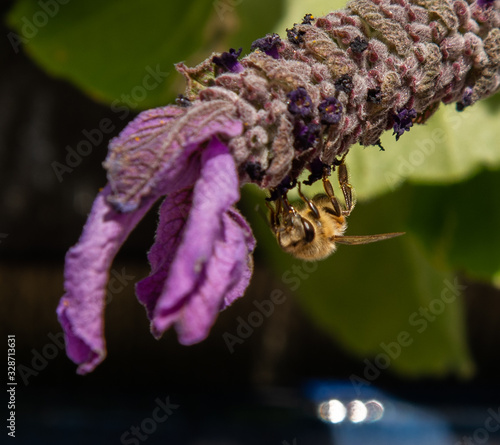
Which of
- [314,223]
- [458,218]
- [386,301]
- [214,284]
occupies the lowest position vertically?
[386,301]

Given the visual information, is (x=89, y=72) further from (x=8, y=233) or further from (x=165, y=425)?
(x=165, y=425)

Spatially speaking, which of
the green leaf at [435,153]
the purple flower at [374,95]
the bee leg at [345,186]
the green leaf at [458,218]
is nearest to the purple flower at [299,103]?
the purple flower at [374,95]

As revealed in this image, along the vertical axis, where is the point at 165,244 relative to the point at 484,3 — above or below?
below

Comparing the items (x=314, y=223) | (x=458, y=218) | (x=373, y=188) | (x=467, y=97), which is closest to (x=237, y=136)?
(x=314, y=223)

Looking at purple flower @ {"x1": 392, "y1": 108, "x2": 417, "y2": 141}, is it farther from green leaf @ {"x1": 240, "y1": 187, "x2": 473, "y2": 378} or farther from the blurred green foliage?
green leaf @ {"x1": 240, "y1": 187, "x2": 473, "y2": 378}

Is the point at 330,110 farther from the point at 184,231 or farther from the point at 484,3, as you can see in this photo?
the point at 484,3

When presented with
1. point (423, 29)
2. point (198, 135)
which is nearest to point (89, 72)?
point (423, 29)

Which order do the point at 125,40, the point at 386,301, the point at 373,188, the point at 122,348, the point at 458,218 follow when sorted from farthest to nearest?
the point at 122,348
the point at 386,301
the point at 125,40
the point at 458,218
the point at 373,188
